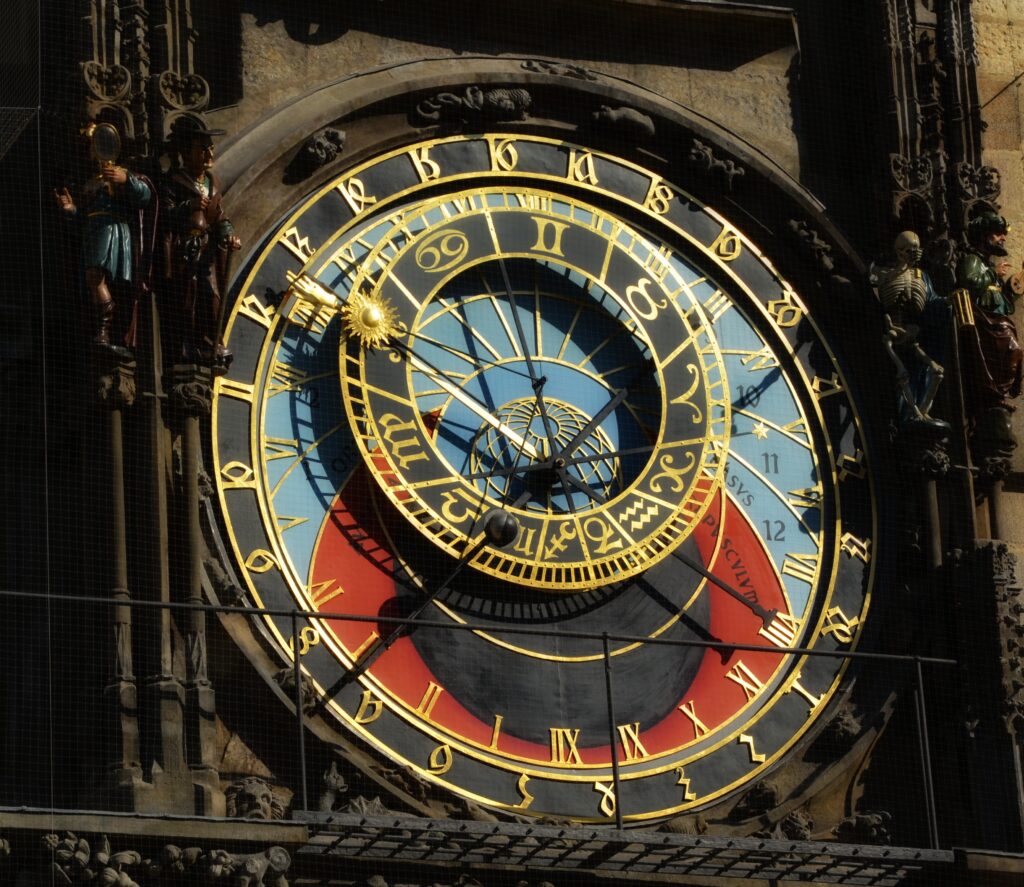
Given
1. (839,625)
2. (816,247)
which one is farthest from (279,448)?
(816,247)

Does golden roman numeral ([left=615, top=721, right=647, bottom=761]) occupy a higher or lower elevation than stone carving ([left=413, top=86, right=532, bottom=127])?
lower

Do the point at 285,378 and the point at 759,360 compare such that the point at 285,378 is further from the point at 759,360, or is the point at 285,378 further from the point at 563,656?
the point at 759,360

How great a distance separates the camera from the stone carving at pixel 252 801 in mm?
14383

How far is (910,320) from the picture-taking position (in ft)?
54.9

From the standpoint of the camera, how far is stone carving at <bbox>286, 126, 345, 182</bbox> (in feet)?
52.2

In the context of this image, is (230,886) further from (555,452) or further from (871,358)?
(871,358)

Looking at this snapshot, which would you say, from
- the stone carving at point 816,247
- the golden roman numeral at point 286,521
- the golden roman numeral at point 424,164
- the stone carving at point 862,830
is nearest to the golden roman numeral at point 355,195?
the golden roman numeral at point 424,164

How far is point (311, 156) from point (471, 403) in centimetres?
135

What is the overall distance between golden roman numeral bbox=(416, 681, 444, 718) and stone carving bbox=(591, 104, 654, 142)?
3.06m

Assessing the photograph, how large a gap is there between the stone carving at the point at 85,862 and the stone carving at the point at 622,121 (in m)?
4.78

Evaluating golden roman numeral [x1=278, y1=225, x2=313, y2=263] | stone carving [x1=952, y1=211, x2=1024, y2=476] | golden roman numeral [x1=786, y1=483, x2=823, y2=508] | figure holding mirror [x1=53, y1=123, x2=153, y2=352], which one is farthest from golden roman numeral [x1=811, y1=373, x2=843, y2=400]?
figure holding mirror [x1=53, y1=123, x2=153, y2=352]

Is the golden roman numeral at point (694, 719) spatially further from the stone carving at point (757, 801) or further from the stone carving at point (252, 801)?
the stone carving at point (252, 801)

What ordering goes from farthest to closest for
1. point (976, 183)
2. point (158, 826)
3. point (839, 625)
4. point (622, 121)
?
1. point (976, 183)
2. point (622, 121)
3. point (839, 625)
4. point (158, 826)

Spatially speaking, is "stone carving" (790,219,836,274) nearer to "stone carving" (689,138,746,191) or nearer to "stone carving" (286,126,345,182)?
"stone carving" (689,138,746,191)
